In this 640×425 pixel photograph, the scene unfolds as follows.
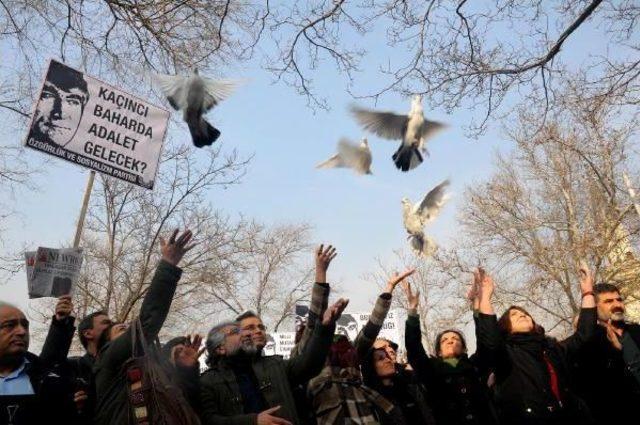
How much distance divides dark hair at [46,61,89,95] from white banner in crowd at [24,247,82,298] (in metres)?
1.30

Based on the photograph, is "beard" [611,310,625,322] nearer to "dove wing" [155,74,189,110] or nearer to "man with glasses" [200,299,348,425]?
"man with glasses" [200,299,348,425]

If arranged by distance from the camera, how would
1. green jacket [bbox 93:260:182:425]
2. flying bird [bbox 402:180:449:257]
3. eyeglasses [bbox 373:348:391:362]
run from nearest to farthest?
green jacket [bbox 93:260:182:425] < eyeglasses [bbox 373:348:391:362] < flying bird [bbox 402:180:449:257]

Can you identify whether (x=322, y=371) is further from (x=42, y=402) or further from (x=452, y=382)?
(x=42, y=402)

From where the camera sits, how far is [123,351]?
291 centimetres

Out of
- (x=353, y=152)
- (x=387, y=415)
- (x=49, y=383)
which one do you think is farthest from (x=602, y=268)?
(x=49, y=383)

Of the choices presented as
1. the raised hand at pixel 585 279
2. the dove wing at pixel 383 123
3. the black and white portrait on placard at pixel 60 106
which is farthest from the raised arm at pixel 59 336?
the raised hand at pixel 585 279

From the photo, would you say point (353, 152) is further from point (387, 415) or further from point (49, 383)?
point (49, 383)

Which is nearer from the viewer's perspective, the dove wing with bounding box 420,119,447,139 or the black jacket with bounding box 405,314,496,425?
the black jacket with bounding box 405,314,496,425

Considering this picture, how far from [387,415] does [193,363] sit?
4.40ft

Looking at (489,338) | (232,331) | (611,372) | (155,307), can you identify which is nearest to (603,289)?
(611,372)

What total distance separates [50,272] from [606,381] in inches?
167

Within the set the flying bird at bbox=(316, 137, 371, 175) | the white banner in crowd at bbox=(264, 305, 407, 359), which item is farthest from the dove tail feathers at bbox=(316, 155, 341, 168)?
the white banner in crowd at bbox=(264, 305, 407, 359)

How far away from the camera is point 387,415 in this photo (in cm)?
404

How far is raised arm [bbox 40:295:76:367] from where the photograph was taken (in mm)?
3713
